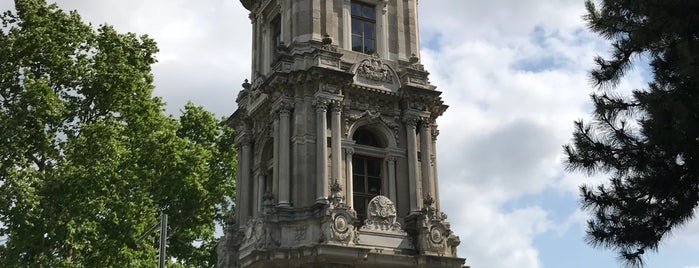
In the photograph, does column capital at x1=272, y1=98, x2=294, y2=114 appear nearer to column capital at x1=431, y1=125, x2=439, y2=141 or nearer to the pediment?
the pediment

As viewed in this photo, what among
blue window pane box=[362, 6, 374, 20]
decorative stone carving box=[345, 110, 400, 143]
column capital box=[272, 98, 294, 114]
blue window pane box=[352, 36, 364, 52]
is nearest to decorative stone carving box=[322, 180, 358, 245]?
decorative stone carving box=[345, 110, 400, 143]

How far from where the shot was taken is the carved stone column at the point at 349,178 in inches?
961

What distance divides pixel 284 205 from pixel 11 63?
953cm

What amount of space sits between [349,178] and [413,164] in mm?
2274

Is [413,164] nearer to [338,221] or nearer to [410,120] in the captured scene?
[410,120]

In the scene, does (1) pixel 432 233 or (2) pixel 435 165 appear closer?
(1) pixel 432 233

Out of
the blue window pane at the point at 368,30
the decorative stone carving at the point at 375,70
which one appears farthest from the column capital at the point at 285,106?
the blue window pane at the point at 368,30

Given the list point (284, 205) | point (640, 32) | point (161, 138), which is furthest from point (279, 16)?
point (640, 32)

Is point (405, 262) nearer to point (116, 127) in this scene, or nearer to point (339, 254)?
point (339, 254)

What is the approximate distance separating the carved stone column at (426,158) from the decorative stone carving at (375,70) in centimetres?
188

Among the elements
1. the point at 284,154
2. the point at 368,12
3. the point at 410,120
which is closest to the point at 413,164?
the point at 410,120

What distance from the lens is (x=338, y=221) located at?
907 inches

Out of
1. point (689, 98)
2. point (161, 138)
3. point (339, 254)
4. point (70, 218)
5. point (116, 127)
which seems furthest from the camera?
point (161, 138)

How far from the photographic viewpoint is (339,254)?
22.4m
